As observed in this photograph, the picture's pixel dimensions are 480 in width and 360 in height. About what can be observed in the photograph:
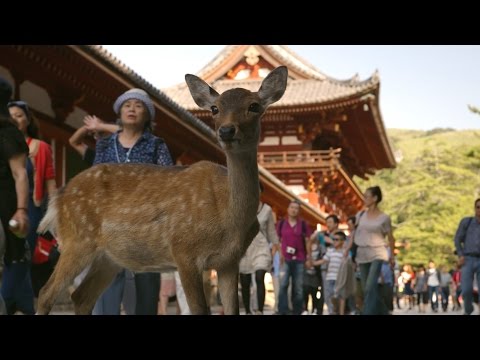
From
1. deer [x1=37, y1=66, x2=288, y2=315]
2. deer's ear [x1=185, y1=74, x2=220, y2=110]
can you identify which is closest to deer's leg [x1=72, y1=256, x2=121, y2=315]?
deer [x1=37, y1=66, x2=288, y2=315]

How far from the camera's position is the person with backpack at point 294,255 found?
10672mm

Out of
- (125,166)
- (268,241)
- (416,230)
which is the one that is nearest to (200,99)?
(125,166)

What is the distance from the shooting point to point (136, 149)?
4.78m

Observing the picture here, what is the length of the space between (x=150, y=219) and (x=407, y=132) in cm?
14782

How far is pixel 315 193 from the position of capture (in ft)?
89.4

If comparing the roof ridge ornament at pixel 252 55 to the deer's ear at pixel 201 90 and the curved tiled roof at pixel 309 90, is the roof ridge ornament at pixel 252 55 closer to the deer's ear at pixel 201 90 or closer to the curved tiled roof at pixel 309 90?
the curved tiled roof at pixel 309 90

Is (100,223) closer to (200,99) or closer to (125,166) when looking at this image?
(125,166)

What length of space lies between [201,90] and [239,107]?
0.32 m

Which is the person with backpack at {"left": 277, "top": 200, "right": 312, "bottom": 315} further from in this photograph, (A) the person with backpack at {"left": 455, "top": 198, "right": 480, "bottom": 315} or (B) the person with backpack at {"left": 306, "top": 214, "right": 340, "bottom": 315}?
(A) the person with backpack at {"left": 455, "top": 198, "right": 480, "bottom": 315}

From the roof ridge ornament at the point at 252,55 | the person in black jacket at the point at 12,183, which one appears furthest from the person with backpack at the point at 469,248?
the roof ridge ornament at the point at 252,55

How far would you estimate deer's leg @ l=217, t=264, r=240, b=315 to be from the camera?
3527mm

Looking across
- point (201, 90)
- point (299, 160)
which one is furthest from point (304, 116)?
point (201, 90)

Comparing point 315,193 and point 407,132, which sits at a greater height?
point 407,132
